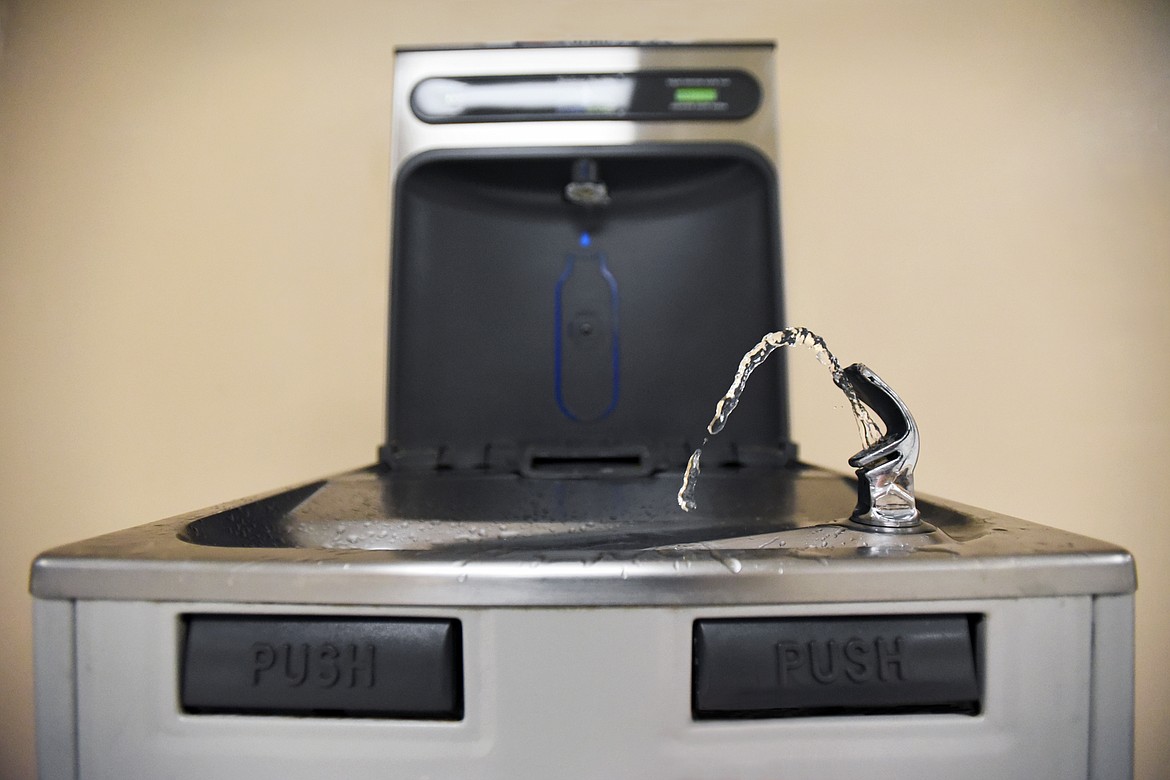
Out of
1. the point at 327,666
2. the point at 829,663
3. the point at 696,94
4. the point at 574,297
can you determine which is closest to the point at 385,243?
the point at 574,297

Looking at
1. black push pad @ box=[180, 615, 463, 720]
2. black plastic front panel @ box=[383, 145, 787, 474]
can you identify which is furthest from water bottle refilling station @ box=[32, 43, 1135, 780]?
black plastic front panel @ box=[383, 145, 787, 474]

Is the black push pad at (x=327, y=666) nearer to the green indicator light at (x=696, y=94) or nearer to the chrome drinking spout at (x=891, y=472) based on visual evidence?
the chrome drinking spout at (x=891, y=472)

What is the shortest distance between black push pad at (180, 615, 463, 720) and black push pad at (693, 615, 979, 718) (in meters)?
0.16

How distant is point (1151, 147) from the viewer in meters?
1.11

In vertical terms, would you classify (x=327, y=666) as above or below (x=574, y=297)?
below

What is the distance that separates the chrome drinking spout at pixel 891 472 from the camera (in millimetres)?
501

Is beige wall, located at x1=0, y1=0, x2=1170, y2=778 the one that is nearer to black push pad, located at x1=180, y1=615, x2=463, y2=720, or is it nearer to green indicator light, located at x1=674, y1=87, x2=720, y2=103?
green indicator light, located at x1=674, y1=87, x2=720, y2=103

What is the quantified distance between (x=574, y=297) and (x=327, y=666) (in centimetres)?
64

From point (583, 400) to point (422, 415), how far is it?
0.79ft

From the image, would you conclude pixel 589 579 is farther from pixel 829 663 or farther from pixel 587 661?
pixel 829 663

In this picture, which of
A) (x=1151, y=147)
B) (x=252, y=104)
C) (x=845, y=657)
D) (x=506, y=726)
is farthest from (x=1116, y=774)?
(x=252, y=104)

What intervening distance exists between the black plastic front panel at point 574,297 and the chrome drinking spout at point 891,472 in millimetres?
361

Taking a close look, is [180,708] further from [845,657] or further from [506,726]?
[845,657]

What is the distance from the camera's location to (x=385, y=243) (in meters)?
1.13
